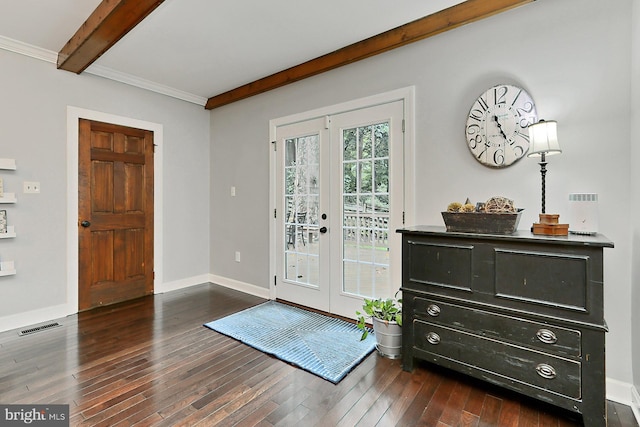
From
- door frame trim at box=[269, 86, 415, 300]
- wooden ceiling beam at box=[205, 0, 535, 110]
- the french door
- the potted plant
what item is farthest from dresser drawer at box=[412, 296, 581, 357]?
wooden ceiling beam at box=[205, 0, 535, 110]

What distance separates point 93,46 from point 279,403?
3167 mm

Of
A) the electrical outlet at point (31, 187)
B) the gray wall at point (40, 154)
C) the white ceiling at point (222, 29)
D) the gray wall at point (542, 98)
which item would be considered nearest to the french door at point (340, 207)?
the gray wall at point (542, 98)

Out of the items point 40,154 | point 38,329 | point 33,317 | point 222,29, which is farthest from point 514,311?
point 40,154

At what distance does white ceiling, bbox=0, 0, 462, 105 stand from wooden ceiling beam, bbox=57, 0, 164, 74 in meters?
0.09

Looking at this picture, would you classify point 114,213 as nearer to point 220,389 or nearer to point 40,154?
point 40,154

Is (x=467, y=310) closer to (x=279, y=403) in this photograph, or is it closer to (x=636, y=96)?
(x=279, y=403)

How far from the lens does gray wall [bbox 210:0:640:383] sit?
1.87 m

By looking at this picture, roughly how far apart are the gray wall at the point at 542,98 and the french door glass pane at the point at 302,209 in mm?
647

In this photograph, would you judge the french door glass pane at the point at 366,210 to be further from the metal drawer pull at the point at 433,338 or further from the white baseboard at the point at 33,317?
the white baseboard at the point at 33,317

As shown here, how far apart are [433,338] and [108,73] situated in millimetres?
4145

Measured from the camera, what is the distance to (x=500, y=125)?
2.23 m

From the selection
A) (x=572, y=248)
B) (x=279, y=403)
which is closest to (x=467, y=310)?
(x=572, y=248)

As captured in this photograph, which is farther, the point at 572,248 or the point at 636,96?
the point at 636,96

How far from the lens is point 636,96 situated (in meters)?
1.75
